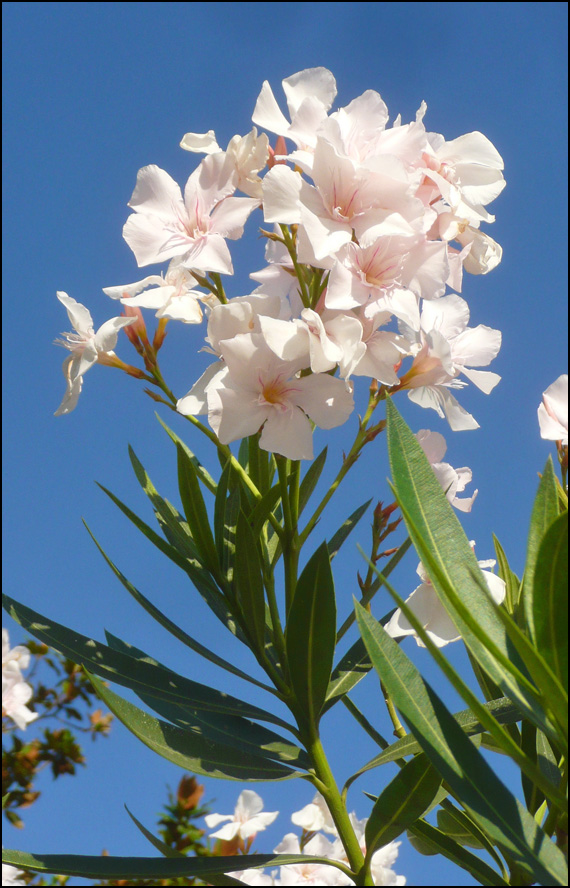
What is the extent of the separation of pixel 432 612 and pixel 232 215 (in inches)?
27.6

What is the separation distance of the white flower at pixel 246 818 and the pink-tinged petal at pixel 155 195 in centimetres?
205

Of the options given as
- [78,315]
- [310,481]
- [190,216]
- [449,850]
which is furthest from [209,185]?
[449,850]

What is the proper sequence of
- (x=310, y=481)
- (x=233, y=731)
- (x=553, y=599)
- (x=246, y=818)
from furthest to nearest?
(x=246, y=818), (x=310, y=481), (x=233, y=731), (x=553, y=599)

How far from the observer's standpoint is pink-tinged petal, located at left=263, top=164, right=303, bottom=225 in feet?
3.42

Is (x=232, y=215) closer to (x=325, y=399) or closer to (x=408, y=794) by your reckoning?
(x=325, y=399)

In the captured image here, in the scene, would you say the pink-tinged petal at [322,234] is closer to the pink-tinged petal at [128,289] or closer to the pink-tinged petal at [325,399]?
the pink-tinged petal at [325,399]

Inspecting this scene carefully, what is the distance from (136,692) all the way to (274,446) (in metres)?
0.46

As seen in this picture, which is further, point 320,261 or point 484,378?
point 484,378

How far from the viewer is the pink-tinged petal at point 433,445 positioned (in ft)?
4.06

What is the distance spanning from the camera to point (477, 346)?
1296 mm

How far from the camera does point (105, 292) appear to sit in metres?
1.18

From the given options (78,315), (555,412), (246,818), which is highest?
(78,315)

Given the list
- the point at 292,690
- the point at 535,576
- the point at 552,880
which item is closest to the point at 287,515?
the point at 292,690

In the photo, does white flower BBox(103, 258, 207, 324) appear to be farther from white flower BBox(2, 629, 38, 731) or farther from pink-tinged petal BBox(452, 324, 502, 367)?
white flower BBox(2, 629, 38, 731)
